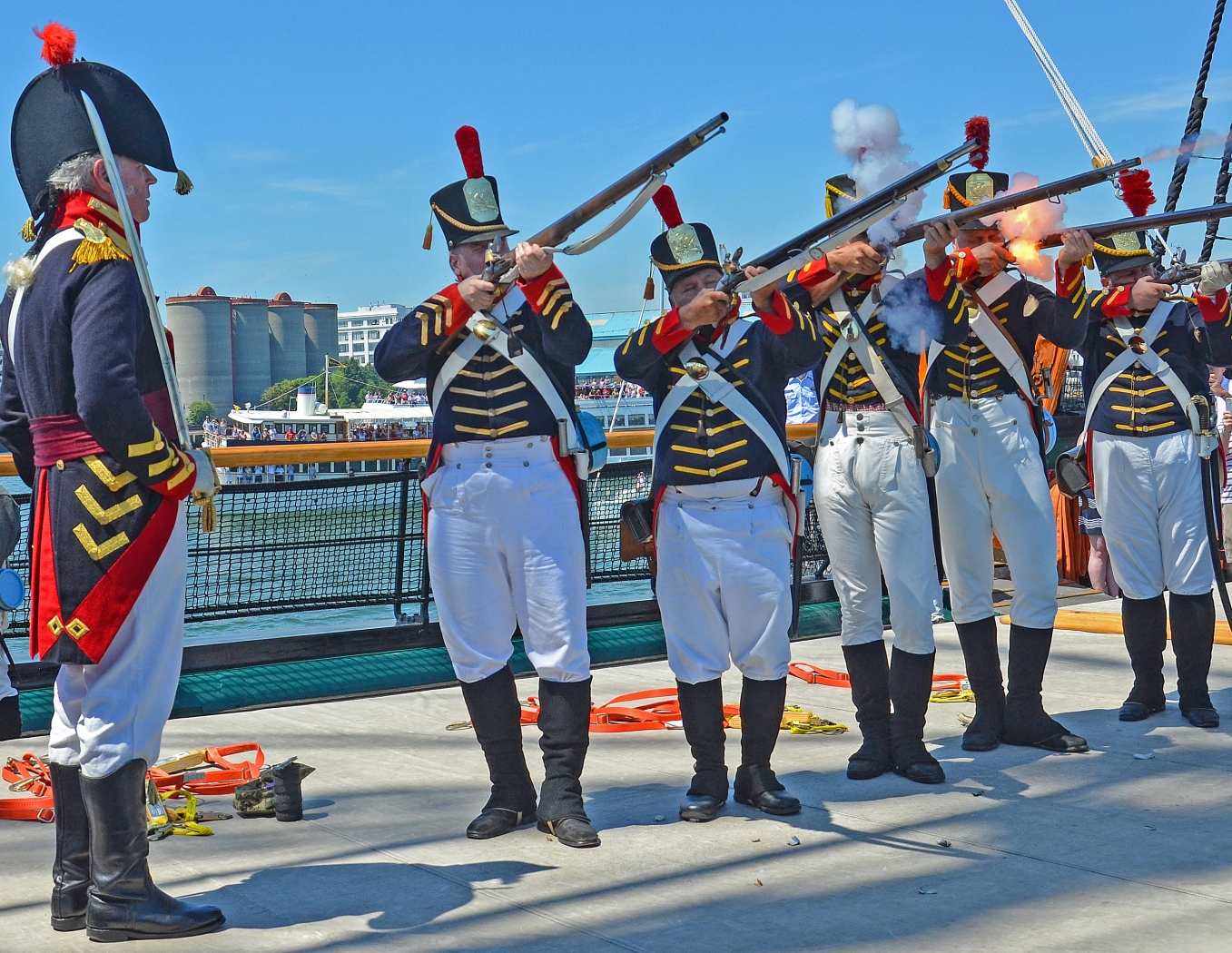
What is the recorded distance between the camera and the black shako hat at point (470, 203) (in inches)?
176

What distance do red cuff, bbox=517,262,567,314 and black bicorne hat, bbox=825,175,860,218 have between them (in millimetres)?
1147

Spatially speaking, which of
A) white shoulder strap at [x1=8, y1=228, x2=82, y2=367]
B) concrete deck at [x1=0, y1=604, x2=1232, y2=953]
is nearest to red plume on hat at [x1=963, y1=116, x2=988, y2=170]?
concrete deck at [x1=0, y1=604, x2=1232, y2=953]

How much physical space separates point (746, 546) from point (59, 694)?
2184mm

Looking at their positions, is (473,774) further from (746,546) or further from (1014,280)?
(1014,280)

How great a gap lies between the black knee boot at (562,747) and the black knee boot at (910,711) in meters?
1.29

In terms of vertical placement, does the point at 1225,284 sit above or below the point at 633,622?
above

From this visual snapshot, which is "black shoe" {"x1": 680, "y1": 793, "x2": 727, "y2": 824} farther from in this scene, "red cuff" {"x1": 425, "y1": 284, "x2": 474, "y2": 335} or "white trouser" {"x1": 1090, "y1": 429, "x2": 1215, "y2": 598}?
"white trouser" {"x1": 1090, "y1": 429, "x2": 1215, "y2": 598}

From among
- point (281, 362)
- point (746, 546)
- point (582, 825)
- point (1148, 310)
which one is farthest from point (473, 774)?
point (281, 362)

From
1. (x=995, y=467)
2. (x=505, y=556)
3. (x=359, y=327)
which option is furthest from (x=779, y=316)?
(x=359, y=327)

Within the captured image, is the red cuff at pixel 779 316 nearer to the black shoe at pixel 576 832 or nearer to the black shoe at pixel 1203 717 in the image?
the black shoe at pixel 576 832

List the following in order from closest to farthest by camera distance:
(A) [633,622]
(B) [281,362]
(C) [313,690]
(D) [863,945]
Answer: (D) [863,945] → (C) [313,690] → (A) [633,622] → (B) [281,362]

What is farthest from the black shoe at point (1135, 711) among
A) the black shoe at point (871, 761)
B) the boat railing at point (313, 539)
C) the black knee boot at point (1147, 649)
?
the boat railing at point (313, 539)

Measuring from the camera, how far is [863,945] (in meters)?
3.36

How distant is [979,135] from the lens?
4.79m
